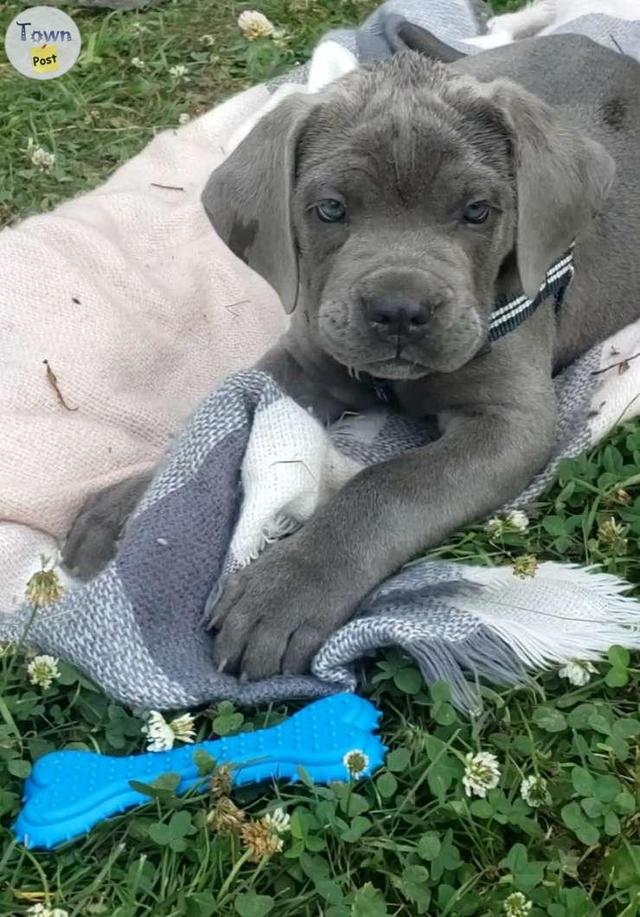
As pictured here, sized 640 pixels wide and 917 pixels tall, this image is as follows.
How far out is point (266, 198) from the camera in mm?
3248

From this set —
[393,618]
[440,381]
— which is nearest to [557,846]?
[393,618]

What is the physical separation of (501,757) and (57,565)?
1375 mm

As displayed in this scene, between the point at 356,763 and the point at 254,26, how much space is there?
4.52 metres

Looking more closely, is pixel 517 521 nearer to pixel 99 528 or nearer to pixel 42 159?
pixel 99 528

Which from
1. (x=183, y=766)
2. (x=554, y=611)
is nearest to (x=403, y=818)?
(x=183, y=766)

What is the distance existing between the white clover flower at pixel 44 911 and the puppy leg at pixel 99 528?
1013mm

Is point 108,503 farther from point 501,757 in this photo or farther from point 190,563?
point 501,757

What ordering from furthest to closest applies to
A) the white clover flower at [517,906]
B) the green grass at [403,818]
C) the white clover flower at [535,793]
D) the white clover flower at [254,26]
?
the white clover flower at [254,26] < the white clover flower at [535,793] < the green grass at [403,818] < the white clover flower at [517,906]

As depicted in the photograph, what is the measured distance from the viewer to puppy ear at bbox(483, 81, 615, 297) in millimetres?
3123

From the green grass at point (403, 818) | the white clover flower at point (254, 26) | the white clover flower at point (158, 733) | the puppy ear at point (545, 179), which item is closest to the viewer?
the green grass at point (403, 818)

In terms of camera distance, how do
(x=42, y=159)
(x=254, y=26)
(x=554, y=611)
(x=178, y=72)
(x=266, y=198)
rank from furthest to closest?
(x=254, y=26), (x=178, y=72), (x=42, y=159), (x=266, y=198), (x=554, y=611)

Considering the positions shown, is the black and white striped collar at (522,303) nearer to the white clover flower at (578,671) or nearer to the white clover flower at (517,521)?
the white clover flower at (517,521)

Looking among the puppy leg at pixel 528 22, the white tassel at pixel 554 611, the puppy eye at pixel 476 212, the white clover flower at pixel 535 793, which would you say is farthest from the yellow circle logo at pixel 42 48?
the white clover flower at pixel 535 793

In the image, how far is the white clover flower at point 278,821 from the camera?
7.93 feet
